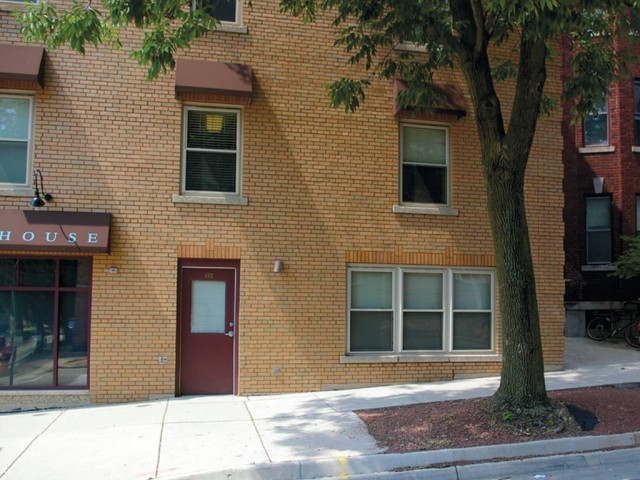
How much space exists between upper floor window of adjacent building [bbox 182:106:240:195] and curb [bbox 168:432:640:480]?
5.20 m

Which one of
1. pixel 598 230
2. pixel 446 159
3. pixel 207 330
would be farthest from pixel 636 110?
pixel 207 330

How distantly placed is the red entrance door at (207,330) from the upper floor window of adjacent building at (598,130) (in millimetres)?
11474

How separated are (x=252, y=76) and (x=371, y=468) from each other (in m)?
6.80

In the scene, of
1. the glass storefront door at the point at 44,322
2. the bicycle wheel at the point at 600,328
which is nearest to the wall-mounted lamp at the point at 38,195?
the glass storefront door at the point at 44,322

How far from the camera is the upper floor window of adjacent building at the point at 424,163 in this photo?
11.0m

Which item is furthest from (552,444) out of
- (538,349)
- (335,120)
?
(335,120)

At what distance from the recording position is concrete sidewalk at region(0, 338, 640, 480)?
6301 millimetres

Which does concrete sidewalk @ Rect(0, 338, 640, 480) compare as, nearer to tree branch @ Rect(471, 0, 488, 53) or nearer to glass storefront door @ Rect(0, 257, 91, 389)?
glass storefront door @ Rect(0, 257, 91, 389)

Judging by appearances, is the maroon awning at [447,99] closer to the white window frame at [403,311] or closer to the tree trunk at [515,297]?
the white window frame at [403,311]

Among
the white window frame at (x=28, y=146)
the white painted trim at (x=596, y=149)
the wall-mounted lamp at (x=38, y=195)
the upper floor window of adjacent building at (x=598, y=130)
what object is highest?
the upper floor window of adjacent building at (x=598, y=130)

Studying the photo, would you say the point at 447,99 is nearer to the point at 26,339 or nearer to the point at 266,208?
the point at 266,208

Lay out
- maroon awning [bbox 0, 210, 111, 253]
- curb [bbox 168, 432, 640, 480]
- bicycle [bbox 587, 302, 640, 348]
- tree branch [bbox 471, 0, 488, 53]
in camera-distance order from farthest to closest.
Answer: bicycle [bbox 587, 302, 640, 348]
maroon awning [bbox 0, 210, 111, 253]
tree branch [bbox 471, 0, 488, 53]
curb [bbox 168, 432, 640, 480]

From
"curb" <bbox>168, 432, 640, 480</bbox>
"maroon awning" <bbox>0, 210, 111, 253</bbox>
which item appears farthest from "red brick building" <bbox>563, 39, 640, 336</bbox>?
"maroon awning" <bbox>0, 210, 111, 253</bbox>

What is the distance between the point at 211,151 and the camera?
1017 cm
